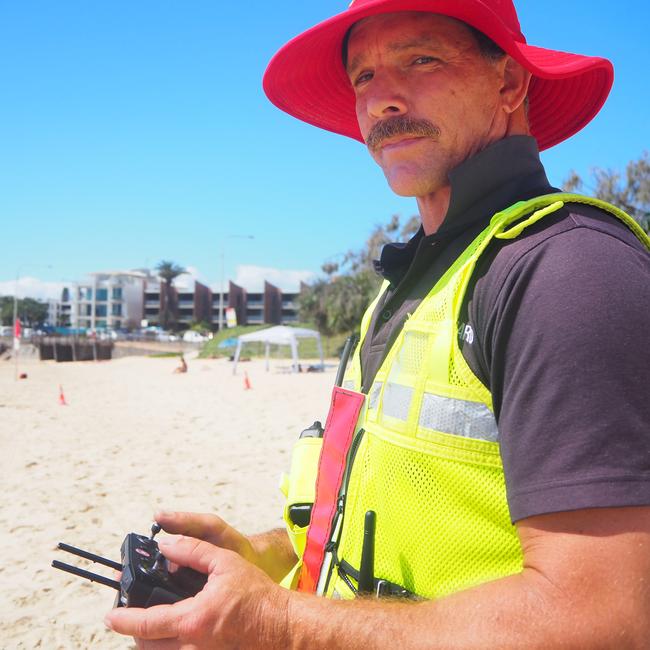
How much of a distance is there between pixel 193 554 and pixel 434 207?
1114mm

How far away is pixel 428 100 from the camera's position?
5.77 feet

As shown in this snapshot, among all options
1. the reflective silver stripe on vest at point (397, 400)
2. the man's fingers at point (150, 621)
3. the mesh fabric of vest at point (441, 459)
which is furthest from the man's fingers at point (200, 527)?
the reflective silver stripe on vest at point (397, 400)

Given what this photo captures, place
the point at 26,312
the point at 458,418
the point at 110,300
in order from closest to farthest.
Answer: the point at 458,418 → the point at 110,300 → the point at 26,312

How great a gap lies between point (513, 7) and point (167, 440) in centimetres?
1098

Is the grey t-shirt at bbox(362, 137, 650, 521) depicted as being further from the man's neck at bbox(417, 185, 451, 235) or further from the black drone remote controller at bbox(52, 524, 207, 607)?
the black drone remote controller at bbox(52, 524, 207, 607)

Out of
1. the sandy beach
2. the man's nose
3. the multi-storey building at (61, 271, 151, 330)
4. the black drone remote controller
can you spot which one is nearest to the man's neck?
the man's nose

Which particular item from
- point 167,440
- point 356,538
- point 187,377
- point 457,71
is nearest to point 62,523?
point 167,440

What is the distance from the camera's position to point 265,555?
2070 millimetres

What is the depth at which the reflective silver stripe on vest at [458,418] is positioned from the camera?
1.26 metres

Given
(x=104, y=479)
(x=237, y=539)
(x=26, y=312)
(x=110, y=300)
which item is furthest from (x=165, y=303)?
(x=237, y=539)

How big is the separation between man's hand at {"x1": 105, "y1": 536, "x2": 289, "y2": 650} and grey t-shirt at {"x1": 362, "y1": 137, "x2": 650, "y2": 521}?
497 mm

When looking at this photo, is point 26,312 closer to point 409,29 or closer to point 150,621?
point 409,29

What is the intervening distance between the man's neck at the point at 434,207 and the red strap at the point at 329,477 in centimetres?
55

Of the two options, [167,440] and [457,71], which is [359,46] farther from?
[167,440]
